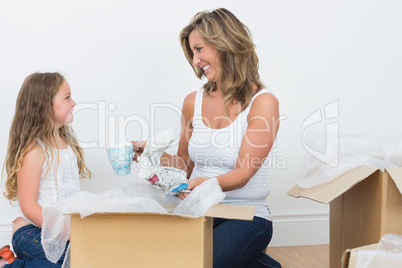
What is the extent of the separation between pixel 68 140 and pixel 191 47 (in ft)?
1.77

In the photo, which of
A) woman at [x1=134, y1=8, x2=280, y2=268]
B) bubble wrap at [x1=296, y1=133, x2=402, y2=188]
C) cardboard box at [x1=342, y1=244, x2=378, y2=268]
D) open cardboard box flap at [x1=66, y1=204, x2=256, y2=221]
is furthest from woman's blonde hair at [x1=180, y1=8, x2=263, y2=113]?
cardboard box at [x1=342, y1=244, x2=378, y2=268]

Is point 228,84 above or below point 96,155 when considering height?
above

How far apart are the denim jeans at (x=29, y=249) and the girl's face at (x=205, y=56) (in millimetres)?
746

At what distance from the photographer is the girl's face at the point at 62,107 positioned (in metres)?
1.58

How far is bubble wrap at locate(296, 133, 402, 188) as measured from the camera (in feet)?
4.12

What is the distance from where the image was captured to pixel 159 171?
3.90 feet

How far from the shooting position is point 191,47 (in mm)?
1637

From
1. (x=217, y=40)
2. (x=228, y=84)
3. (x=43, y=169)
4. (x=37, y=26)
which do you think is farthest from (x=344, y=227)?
(x=37, y=26)

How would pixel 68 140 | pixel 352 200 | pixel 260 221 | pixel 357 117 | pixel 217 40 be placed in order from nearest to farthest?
1. pixel 352 200
2. pixel 260 221
3. pixel 217 40
4. pixel 68 140
5. pixel 357 117

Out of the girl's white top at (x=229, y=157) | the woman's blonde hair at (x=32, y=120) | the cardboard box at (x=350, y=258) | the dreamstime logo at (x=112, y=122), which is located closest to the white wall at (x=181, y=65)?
the dreamstime logo at (x=112, y=122)

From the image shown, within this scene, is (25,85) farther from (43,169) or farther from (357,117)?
(357,117)

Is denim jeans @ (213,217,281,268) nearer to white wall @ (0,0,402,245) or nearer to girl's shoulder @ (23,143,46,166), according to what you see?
girl's shoulder @ (23,143,46,166)

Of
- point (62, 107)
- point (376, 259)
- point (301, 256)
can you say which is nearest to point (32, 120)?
point (62, 107)

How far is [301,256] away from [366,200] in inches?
34.8
